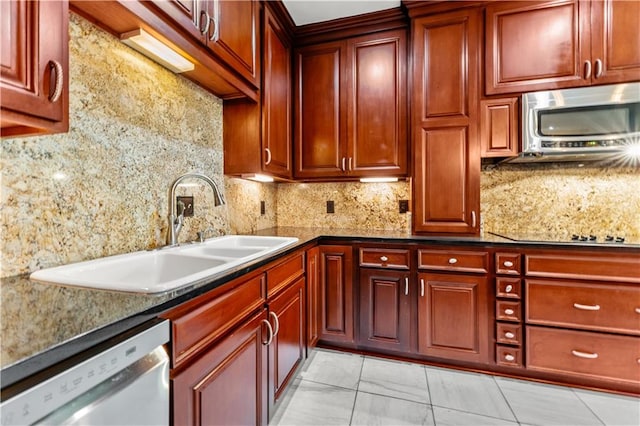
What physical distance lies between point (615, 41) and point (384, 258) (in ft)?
6.59

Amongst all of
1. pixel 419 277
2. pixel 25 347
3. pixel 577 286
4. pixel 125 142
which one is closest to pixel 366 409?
pixel 419 277

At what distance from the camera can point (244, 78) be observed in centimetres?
168

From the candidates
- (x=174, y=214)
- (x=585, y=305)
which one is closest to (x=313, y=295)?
(x=174, y=214)

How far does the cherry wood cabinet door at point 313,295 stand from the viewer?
6.37 ft

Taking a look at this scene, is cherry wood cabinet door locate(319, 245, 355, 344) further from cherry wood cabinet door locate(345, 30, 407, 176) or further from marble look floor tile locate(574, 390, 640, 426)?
marble look floor tile locate(574, 390, 640, 426)

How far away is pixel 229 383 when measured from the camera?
3.37 feet

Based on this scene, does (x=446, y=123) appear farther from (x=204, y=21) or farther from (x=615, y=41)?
(x=204, y=21)

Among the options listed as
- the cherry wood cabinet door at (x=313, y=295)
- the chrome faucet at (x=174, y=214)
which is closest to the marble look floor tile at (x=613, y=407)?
the cherry wood cabinet door at (x=313, y=295)

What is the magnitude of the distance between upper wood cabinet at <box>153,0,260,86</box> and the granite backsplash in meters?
0.32

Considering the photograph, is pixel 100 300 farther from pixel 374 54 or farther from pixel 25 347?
pixel 374 54

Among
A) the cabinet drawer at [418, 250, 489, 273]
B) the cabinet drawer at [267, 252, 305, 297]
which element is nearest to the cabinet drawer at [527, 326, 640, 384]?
the cabinet drawer at [418, 250, 489, 273]

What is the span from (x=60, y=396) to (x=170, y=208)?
1.05 meters

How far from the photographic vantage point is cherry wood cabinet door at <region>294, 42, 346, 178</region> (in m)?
2.39

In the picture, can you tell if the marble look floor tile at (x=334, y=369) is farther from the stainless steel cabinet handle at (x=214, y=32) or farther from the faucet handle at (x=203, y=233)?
the stainless steel cabinet handle at (x=214, y=32)
